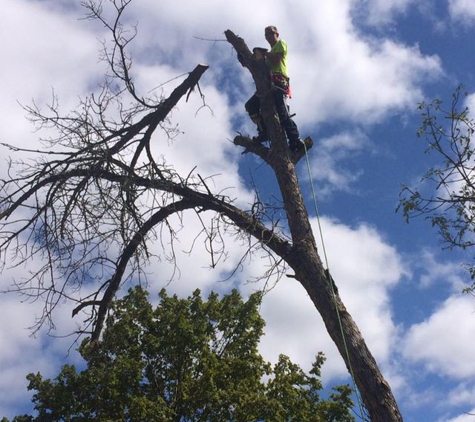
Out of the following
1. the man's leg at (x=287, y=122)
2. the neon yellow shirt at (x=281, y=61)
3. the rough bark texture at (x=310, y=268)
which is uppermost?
the neon yellow shirt at (x=281, y=61)

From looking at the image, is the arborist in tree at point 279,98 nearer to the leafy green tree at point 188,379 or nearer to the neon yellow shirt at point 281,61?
the neon yellow shirt at point 281,61

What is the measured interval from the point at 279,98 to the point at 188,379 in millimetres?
11930

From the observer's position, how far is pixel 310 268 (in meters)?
4.56

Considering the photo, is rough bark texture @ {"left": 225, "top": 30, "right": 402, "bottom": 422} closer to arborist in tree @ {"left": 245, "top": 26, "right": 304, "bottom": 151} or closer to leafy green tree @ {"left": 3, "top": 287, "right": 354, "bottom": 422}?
arborist in tree @ {"left": 245, "top": 26, "right": 304, "bottom": 151}

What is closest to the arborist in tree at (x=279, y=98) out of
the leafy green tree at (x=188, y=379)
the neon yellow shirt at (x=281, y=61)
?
the neon yellow shirt at (x=281, y=61)

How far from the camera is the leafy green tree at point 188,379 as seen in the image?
1458 centimetres

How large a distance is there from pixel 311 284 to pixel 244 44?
258 cm

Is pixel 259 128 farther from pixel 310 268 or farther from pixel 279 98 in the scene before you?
pixel 310 268

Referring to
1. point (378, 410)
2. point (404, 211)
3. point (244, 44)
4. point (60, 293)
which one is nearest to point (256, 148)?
point (244, 44)

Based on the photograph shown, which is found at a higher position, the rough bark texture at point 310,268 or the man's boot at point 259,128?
the man's boot at point 259,128

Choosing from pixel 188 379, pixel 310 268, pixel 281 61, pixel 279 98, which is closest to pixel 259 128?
pixel 279 98

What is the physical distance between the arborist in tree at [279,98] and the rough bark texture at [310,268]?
0.10 metres

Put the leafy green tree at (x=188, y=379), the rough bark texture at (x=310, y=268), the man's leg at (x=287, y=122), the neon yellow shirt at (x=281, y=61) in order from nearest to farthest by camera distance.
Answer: the rough bark texture at (x=310, y=268)
the man's leg at (x=287, y=122)
the neon yellow shirt at (x=281, y=61)
the leafy green tree at (x=188, y=379)

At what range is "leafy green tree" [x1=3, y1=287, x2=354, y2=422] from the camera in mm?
14578
